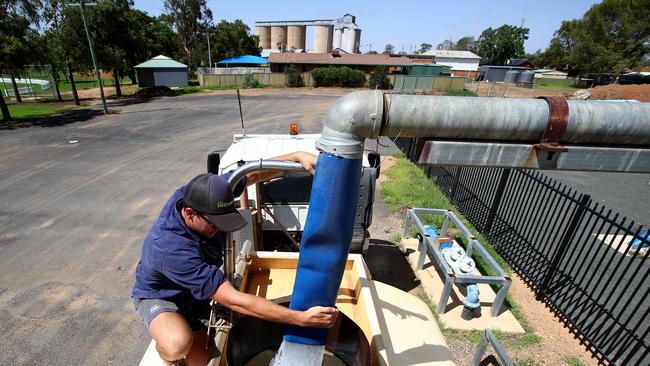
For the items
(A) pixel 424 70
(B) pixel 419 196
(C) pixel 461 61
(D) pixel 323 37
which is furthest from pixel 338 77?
(D) pixel 323 37

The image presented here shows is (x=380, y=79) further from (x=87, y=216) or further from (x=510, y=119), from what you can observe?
(x=510, y=119)

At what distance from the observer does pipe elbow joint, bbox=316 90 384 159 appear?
4.52ft

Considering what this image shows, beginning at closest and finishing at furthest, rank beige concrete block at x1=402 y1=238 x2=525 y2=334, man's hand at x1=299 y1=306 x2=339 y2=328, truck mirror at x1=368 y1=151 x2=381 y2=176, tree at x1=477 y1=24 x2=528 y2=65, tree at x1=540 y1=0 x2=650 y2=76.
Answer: man's hand at x1=299 y1=306 x2=339 y2=328, truck mirror at x1=368 y1=151 x2=381 y2=176, beige concrete block at x1=402 y1=238 x2=525 y2=334, tree at x1=540 y1=0 x2=650 y2=76, tree at x1=477 y1=24 x2=528 y2=65

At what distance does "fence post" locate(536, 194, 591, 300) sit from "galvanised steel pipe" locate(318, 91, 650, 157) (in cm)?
407

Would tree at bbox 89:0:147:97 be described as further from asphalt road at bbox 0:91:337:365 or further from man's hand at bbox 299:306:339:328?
man's hand at bbox 299:306:339:328

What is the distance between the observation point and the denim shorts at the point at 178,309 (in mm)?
2287

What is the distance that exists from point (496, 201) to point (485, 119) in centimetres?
614

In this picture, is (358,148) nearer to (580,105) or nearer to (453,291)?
(580,105)

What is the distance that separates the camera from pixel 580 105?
132 centimetres

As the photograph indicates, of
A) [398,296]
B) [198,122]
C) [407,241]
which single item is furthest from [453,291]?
[198,122]

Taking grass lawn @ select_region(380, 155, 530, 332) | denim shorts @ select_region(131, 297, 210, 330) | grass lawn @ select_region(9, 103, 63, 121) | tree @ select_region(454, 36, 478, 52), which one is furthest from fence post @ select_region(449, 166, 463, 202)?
tree @ select_region(454, 36, 478, 52)

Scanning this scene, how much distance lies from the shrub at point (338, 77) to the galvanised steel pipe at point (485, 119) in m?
37.5

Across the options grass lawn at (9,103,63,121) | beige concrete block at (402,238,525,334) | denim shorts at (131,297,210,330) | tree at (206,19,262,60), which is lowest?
grass lawn at (9,103,63,121)

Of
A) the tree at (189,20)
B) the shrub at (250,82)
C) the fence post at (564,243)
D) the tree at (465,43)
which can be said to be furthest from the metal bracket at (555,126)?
the tree at (465,43)
